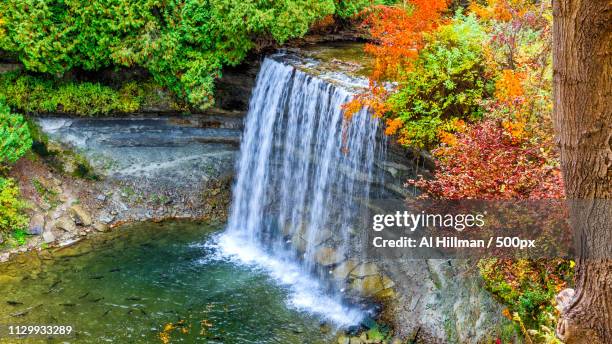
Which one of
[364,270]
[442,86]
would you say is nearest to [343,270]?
[364,270]

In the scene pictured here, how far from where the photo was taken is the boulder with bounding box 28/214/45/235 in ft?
40.0

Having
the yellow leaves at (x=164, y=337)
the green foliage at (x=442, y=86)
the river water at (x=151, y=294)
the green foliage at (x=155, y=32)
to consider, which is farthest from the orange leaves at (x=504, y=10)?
the yellow leaves at (x=164, y=337)

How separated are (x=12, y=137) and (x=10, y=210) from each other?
1651mm

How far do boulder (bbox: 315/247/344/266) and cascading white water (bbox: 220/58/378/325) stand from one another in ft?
0.08

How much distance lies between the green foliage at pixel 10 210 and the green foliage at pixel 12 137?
24.7 inches

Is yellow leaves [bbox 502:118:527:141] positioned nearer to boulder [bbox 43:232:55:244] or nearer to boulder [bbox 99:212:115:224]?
boulder [bbox 99:212:115:224]

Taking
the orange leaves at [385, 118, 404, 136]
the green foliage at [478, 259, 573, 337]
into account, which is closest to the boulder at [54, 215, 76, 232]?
the orange leaves at [385, 118, 404, 136]

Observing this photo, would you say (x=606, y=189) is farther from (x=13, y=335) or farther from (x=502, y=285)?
(x=13, y=335)

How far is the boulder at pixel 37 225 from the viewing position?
12203mm

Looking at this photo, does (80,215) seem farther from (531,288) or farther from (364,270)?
(531,288)

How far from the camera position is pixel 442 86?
8.52 meters

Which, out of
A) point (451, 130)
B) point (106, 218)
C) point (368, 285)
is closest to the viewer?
point (451, 130)

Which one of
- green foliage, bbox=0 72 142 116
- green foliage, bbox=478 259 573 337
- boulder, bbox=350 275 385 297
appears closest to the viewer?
green foliage, bbox=478 259 573 337

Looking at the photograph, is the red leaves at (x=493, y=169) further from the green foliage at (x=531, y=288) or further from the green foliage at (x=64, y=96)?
the green foliage at (x=64, y=96)
